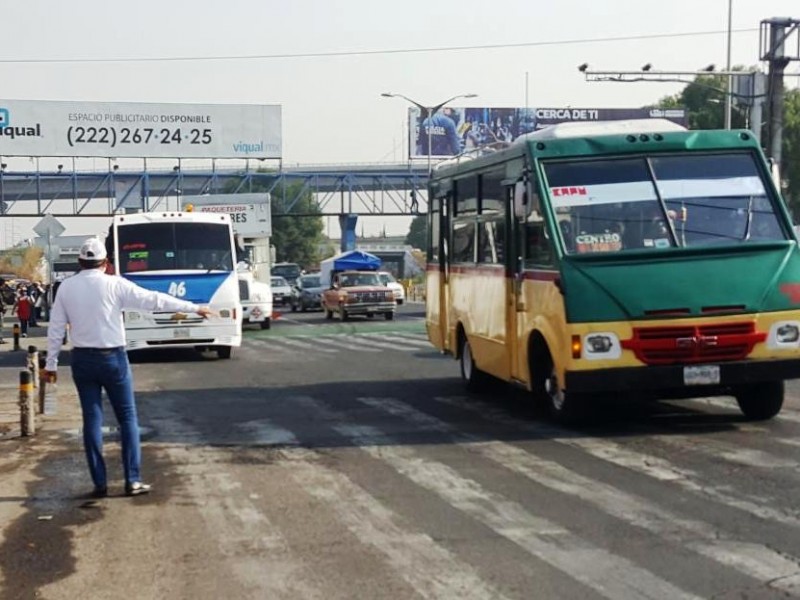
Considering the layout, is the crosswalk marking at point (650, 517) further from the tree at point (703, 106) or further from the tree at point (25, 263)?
the tree at point (25, 263)

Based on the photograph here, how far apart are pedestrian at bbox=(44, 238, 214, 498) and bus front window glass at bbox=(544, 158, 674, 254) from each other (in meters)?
4.40

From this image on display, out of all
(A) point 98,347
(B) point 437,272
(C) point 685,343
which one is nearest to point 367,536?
(A) point 98,347

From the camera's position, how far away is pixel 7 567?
23.3 feet

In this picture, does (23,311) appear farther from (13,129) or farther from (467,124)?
(467,124)

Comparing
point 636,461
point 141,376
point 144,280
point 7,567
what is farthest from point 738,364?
point 144,280

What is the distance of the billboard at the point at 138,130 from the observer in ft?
204

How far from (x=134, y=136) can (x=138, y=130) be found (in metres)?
0.40

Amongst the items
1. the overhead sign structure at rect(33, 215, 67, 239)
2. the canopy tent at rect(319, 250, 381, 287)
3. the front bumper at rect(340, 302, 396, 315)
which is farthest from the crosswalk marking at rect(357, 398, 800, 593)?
the canopy tent at rect(319, 250, 381, 287)

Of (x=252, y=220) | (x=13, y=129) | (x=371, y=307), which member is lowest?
(x=371, y=307)

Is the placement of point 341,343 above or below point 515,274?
below

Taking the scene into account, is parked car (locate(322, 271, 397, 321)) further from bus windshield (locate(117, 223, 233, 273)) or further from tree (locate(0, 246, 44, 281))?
tree (locate(0, 246, 44, 281))

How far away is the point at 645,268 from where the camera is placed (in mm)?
11383

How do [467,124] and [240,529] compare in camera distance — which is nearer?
[240,529]

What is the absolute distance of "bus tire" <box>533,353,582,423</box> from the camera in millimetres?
11898
